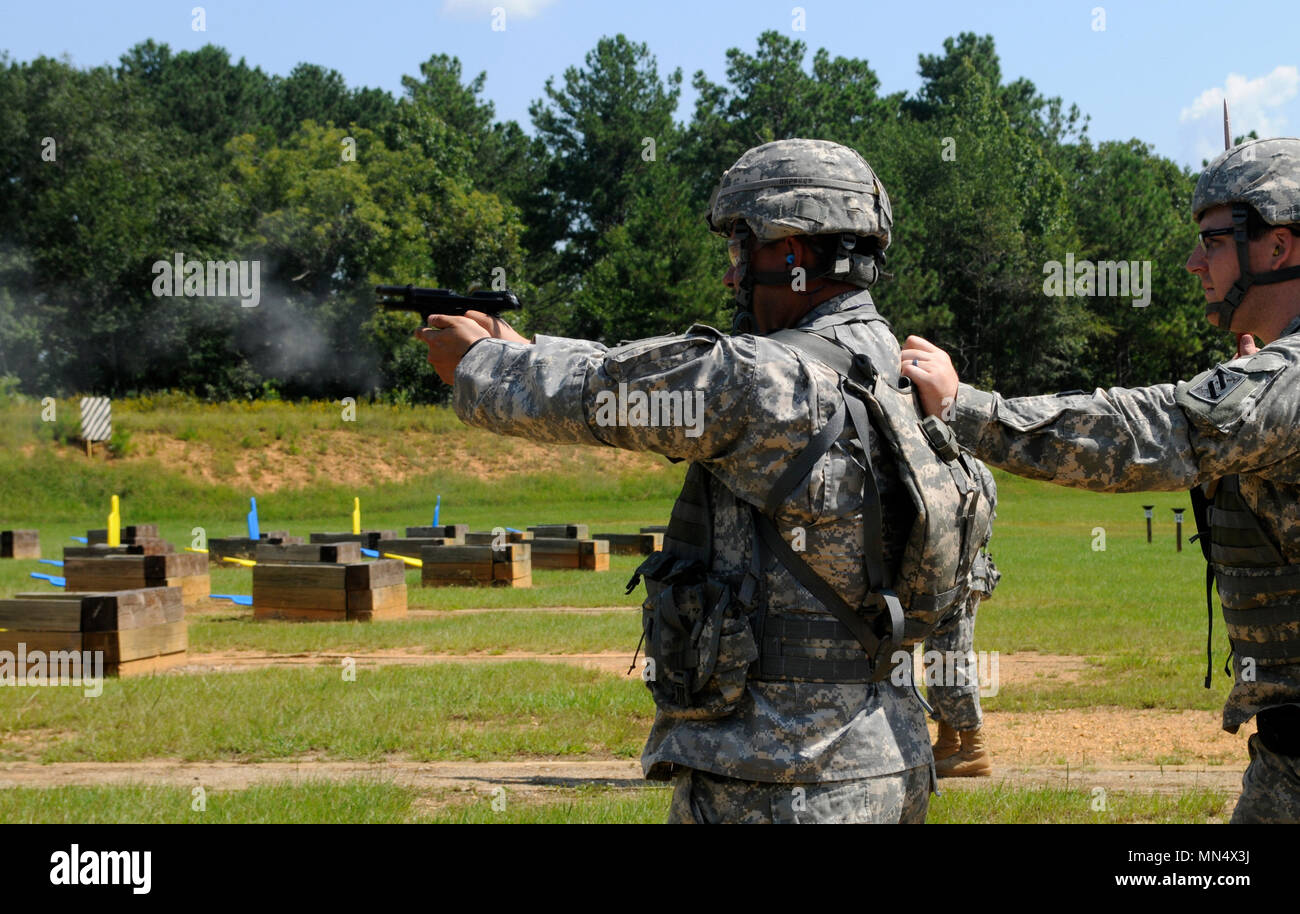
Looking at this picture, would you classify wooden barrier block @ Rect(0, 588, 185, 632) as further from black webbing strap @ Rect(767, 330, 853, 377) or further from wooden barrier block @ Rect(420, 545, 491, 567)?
black webbing strap @ Rect(767, 330, 853, 377)

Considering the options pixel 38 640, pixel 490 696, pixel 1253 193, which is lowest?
pixel 490 696

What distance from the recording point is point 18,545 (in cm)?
2583

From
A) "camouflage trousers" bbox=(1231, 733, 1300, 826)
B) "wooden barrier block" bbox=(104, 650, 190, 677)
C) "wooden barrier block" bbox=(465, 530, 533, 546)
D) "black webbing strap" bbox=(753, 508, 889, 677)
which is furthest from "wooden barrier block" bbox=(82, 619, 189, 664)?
"wooden barrier block" bbox=(465, 530, 533, 546)

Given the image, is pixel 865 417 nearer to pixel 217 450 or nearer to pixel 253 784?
pixel 253 784

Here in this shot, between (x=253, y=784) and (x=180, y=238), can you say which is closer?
(x=253, y=784)

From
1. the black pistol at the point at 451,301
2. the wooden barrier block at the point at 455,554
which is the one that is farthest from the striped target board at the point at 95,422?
the black pistol at the point at 451,301

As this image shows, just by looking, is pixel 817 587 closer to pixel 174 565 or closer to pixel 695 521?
pixel 695 521

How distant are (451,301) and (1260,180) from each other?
228 centimetres

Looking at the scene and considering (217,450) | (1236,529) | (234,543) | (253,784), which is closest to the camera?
(1236,529)

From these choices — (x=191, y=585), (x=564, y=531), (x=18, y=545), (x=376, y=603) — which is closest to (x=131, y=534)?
(x=18, y=545)

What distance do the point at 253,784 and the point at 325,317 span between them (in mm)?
54539

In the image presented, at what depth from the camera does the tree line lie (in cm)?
5625
